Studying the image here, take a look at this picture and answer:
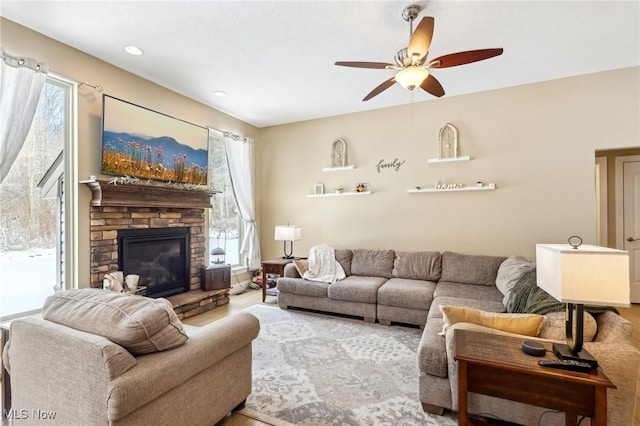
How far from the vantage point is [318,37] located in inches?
109

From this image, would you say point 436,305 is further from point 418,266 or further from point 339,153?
point 339,153

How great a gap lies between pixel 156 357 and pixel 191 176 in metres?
3.09

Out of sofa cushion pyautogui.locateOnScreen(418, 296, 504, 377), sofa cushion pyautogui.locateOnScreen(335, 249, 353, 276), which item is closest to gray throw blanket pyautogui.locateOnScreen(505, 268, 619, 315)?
sofa cushion pyautogui.locateOnScreen(418, 296, 504, 377)

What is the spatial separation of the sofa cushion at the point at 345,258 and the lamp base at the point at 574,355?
117 inches

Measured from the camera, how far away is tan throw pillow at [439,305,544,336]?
5.82 feet

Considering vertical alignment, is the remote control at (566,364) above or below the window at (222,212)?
below

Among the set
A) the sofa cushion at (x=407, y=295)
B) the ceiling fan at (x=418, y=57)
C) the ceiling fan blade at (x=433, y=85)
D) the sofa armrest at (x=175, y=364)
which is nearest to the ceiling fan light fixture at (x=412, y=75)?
the ceiling fan at (x=418, y=57)

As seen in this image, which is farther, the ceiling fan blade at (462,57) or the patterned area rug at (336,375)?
the ceiling fan blade at (462,57)

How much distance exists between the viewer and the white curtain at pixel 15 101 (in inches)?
96.1

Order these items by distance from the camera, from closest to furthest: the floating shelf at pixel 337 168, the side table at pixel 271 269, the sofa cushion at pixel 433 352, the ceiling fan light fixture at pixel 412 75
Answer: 1. the sofa cushion at pixel 433 352
2. the ceiling fan light fixture at pixel 412 75
3. the side table at pixel 271 269
4. the floating shelf at pixel 337 168

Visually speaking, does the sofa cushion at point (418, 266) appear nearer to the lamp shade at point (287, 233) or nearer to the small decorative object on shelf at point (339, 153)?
the lamp shade at point (287, 233)

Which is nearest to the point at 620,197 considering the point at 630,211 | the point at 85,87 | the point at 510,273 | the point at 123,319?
the point at 630,211

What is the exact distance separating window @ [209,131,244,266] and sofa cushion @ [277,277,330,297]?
3.93 ft

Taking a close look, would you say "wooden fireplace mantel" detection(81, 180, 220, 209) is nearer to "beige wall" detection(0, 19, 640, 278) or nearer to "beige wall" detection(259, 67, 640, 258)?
"beige wall" detection(0, 19, 640, 278)
